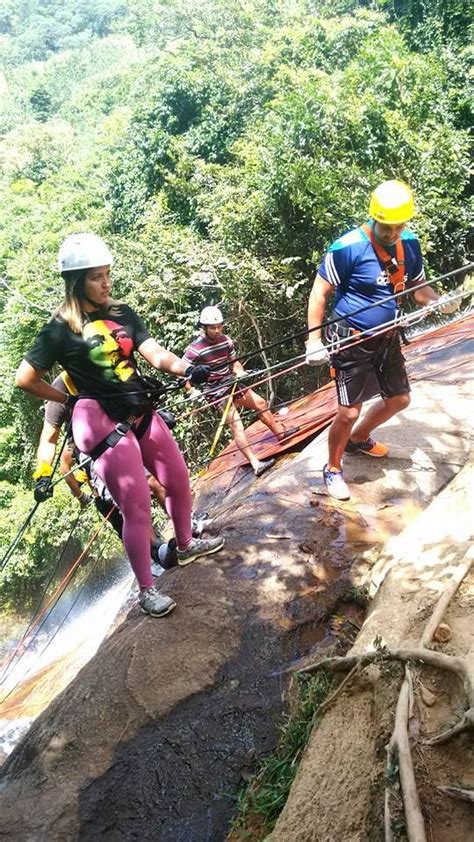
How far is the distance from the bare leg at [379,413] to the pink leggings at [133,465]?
59.7 inches

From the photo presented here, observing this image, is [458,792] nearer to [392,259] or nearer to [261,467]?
[392,259]

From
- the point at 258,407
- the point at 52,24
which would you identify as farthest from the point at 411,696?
the point at 52,24

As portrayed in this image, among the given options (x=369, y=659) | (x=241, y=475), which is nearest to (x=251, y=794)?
(x=369, y=659)

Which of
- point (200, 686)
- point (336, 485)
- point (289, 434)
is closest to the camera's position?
point (200, 686)

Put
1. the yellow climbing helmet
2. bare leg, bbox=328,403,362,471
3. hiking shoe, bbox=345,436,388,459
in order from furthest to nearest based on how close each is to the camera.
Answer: hiking shoe, bbox=345,436,388,459 → bare leg, bbox=328,403,362,471 → the yellow climbing helmet

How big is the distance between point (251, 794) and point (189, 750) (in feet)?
1.30

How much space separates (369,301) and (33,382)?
1976 millimetres

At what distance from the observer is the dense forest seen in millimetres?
Answer: 11195

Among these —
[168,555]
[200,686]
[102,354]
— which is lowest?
[200,686]

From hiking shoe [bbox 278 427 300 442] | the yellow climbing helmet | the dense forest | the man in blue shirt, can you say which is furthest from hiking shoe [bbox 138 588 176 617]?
the dense forest

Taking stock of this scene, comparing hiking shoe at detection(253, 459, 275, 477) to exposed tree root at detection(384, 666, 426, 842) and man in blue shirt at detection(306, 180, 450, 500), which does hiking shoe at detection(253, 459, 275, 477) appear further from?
exposed tree root at detection(384, 666, 426, 842)

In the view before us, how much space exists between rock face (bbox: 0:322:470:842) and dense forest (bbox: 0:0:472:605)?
6301 mm

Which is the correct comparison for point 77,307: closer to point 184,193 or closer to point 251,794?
point 251,794

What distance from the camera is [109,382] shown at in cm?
326
